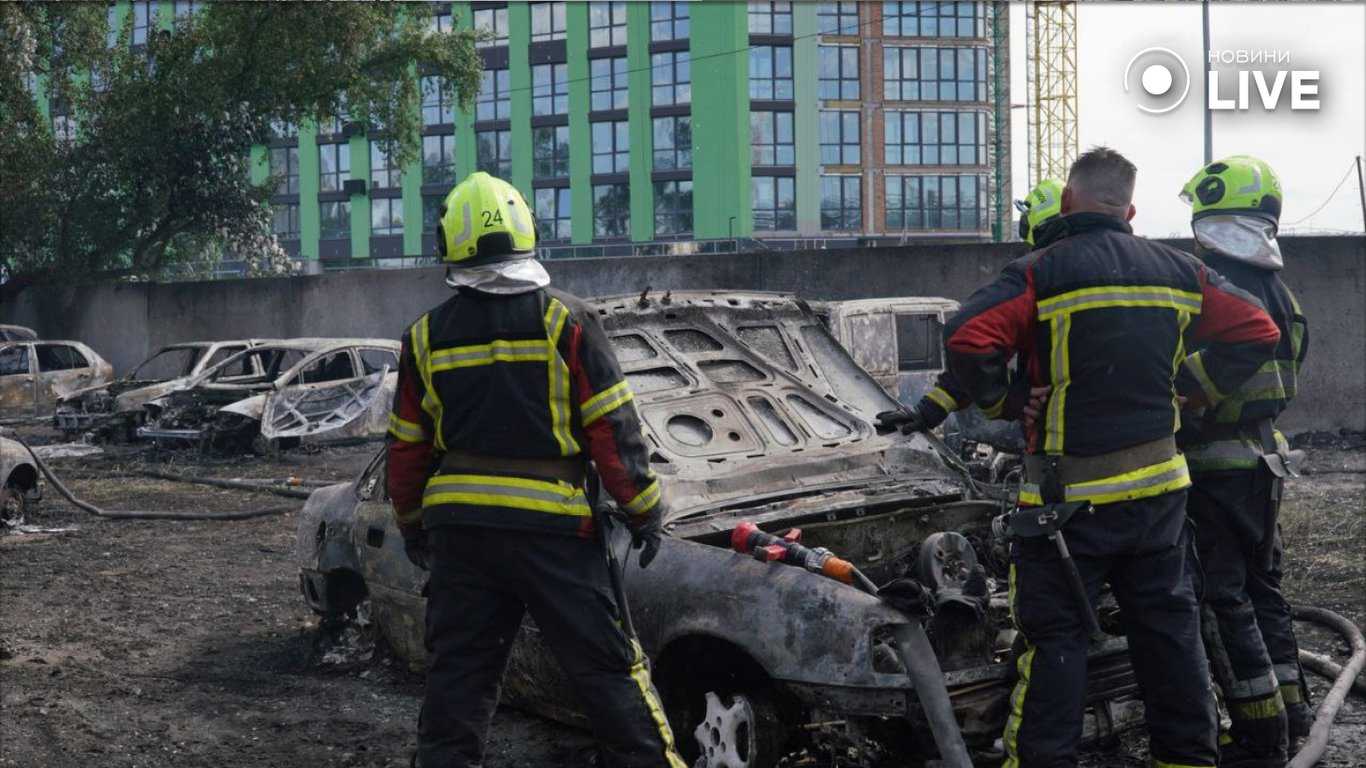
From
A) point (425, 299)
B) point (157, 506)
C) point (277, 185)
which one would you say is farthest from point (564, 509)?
point (277, 185)

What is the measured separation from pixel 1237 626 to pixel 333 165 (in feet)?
209

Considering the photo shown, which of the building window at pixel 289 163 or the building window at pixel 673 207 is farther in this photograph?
the building window at pixel 289 163

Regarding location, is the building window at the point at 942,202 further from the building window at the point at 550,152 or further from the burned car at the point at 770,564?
the burned car at the point at 770,564

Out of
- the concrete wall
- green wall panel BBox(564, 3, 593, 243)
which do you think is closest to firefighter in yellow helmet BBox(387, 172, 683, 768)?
the concrete wall

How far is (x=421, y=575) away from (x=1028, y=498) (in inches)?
106

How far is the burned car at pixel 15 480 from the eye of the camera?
11.4 meters

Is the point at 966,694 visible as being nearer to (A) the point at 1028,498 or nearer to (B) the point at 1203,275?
(A) the point at 1028,498

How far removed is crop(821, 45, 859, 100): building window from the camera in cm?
6016

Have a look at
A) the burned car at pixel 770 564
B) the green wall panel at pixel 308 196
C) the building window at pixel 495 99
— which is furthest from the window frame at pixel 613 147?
the burned car at pixel 770 564

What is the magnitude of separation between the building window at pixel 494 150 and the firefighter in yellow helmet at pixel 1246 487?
57.3 meters

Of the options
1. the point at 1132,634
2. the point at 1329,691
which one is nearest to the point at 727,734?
the point at 1132,634

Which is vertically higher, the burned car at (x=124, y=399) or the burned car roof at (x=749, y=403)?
the burned car roof at (x=749, y=403)

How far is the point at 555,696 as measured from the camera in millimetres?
5352

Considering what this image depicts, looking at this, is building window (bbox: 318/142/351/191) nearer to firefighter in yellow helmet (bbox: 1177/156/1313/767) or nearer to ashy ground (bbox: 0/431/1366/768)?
ashy ground (bbox: 0/431/1366/768)
